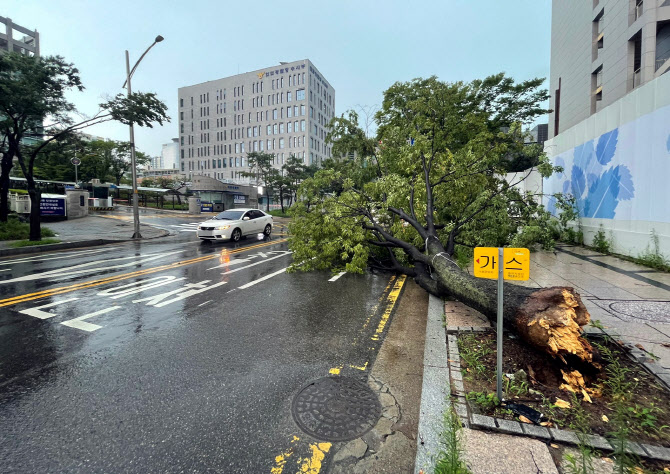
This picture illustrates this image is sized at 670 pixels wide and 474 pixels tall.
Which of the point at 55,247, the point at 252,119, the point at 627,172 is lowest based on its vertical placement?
the point at 55,247

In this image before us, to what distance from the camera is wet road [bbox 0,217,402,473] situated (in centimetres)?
237

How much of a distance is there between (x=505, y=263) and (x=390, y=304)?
342 centimetres

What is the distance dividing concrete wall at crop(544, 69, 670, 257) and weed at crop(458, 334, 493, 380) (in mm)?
7339

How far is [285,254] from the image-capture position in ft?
40.1

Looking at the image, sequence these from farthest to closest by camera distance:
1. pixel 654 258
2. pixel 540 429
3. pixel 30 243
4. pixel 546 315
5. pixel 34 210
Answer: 1. pixel 34 210
2. pixel 30 243
3. pixel 654 258
4. pixel 546 315
5. pixel 540 429

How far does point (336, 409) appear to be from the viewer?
2.86 meters

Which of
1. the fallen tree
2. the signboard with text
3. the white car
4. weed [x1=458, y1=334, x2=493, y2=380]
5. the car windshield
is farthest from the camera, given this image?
the signboard with text

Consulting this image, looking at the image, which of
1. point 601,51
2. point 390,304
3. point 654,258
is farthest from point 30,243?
point 601,51

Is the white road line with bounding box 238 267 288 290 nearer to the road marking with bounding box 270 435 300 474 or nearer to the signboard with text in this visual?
the road marking with bounding box 270 435 300 474

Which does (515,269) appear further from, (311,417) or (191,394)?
(191,394)

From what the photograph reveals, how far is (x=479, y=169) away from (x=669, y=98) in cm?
474

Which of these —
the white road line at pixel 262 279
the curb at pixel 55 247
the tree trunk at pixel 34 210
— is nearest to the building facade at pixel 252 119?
the curb at pixel 55 247

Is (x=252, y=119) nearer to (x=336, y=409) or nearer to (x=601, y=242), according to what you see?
(x=601, y=242)

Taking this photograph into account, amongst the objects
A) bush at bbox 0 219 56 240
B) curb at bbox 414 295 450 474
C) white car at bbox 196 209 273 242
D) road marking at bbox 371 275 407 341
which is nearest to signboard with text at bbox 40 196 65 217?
bush at bbox 0 219 56 240
